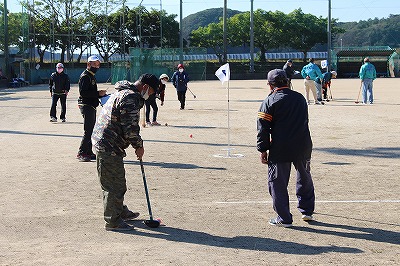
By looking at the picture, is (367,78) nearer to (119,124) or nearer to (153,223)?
(153,223)

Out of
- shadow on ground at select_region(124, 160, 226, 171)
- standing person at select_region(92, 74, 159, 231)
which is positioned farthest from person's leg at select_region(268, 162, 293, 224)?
shadow on ground at select_region(124, 160, 226, 171)

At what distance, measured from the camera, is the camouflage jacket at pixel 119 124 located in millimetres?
7586

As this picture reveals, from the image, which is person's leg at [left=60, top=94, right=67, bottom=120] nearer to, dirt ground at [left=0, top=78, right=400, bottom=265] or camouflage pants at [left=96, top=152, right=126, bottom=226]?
dirt ground at [left=0, top=78, right=400, bottom=265]

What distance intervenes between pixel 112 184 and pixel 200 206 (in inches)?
63.3

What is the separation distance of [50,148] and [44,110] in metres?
12.9

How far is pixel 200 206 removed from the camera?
29.8ft

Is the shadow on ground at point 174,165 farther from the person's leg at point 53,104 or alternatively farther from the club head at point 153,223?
the person's leg at point 53,104

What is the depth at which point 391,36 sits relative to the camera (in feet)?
538

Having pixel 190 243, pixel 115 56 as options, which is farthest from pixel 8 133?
pixel 115 56

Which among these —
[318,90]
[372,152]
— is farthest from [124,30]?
[372,152]

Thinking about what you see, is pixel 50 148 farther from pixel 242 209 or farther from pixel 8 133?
pixel 242 209

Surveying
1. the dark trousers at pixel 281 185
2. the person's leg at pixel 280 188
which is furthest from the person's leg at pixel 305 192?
the person's leg at pixel 280 188

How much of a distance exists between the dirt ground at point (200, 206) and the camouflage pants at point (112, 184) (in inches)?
Result: 8.9

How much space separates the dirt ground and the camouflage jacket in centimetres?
96
